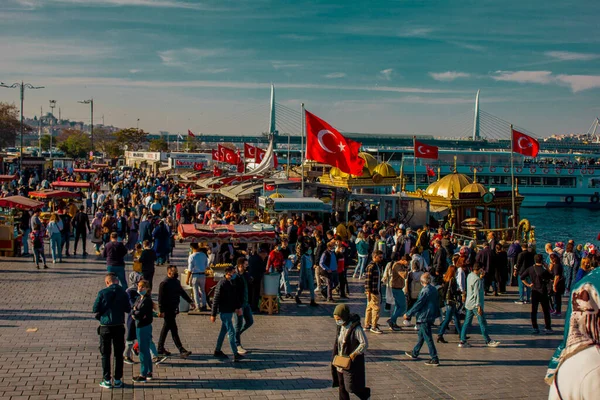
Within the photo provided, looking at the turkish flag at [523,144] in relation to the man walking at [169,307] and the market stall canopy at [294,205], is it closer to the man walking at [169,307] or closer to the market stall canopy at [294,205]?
the market stall canopy at [294,205]

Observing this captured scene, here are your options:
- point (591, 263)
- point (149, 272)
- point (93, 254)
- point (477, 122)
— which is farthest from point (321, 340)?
point (477, 122)

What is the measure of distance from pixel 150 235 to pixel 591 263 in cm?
1167

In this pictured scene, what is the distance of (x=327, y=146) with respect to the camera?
68.5 ft

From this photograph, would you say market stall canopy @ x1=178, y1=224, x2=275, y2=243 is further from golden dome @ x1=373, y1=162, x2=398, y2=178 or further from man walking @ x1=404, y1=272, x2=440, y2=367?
golden dome @ x1=373, y1=162, x2=398, y2=178

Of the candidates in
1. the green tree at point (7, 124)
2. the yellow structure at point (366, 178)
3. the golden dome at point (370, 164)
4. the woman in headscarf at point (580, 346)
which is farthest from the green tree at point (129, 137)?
the woman in headscarf at point (580, 346)

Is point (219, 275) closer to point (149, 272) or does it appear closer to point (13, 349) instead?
point (149, 272)

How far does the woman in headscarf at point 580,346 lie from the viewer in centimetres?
323

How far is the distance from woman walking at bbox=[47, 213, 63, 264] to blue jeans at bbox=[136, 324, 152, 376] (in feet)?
32.0

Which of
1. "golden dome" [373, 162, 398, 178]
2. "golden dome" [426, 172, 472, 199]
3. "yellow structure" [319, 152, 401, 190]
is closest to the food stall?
"yellow structure" [319, 152, 401, 190]

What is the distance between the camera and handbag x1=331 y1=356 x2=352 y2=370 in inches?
275

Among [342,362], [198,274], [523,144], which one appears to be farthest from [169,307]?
[523,144]

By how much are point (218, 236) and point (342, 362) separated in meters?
6.71

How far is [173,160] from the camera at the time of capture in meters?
56.4

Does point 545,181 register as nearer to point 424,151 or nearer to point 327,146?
point 424,151
